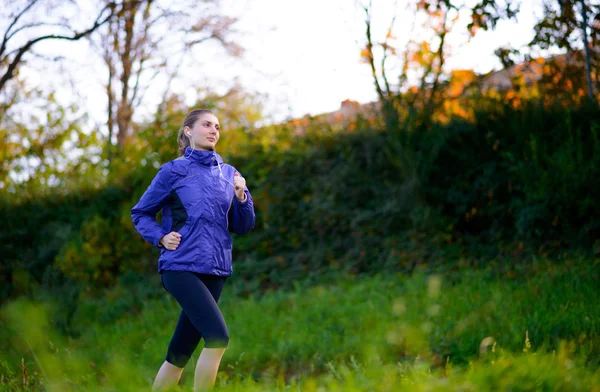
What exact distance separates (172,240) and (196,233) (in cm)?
15

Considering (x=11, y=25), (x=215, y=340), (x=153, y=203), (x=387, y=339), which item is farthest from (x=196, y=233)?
(x=11, y=25)

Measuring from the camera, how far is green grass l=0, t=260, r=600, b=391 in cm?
366

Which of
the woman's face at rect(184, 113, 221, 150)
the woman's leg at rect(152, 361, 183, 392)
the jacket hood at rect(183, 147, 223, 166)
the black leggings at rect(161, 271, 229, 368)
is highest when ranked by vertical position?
the woman's face at rect(184, 113, 221, 150)

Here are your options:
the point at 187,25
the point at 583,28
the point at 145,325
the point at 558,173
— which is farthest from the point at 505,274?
the point at 187,25

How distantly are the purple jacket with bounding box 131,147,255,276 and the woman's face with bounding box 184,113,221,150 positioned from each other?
0.06 m

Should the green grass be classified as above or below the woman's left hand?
below

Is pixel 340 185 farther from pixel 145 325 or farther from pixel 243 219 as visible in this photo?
pixel 243 219

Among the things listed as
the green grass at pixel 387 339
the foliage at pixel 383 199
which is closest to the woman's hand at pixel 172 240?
the green grass at pixel 387 339

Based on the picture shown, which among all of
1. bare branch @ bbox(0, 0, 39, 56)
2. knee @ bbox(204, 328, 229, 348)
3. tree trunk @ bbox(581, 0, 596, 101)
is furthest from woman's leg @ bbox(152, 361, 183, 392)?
bare branch @ bbox(0, 0, 39, 56)

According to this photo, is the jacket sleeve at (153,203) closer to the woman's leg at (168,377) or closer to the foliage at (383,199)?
the woman's leg at (168,377)

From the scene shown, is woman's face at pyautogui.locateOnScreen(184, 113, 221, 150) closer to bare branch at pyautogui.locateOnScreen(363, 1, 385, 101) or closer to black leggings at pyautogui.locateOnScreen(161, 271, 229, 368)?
black leggings at pyautogui.locateOnScreen(161, 271, 229, 368)

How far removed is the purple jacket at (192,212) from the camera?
389cm

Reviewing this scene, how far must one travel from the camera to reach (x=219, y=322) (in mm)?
3812

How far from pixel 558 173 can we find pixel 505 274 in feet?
5.65
